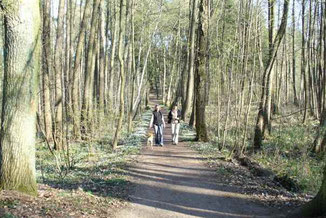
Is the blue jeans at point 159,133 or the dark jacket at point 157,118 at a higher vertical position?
the dark jacket at point 157,118

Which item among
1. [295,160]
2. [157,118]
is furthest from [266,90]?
[157,118]

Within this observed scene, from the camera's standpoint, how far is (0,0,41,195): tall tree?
683 centimetres

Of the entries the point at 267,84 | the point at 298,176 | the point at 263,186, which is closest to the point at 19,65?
the point at 263,186

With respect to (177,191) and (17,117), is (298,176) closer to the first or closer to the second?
(177,191)

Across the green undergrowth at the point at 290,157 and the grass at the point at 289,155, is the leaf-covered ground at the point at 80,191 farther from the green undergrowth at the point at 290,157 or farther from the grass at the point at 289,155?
the grass at the point at 289,155

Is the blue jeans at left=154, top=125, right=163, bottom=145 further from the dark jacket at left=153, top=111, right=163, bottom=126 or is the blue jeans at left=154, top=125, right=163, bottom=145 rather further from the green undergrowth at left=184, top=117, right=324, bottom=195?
the green undergrowth at left=184, top=117, right=324, bottom=195

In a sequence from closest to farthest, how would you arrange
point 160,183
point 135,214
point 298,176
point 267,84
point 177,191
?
1. point 135,214
2. point 177,191
3. point 160,183
4. point 298,176
5. point 267,84

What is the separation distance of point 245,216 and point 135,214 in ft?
7.89

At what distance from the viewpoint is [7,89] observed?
6.91 m

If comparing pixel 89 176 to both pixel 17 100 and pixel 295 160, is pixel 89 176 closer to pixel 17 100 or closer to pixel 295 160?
pixel 17 100

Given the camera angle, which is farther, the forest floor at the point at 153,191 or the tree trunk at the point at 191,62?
the tree trunk at the point at 191,62

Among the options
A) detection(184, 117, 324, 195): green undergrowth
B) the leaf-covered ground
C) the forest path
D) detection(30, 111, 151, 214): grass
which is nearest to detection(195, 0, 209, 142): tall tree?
detection(184, 117, 324, 195): green undergrowth

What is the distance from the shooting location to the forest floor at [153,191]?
7.06 m

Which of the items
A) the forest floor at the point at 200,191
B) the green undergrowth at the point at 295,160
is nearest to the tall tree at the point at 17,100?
the forest floor at the point at 200,191
